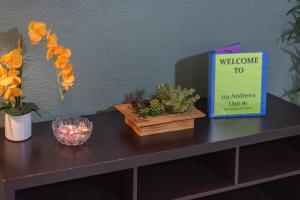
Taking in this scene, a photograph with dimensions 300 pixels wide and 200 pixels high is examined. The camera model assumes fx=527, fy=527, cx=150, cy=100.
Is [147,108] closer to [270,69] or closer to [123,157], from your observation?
[123,157]

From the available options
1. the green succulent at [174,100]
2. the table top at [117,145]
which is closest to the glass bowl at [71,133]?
the table top at [117,145]

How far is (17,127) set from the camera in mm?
1397

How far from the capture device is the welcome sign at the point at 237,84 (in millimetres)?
1604

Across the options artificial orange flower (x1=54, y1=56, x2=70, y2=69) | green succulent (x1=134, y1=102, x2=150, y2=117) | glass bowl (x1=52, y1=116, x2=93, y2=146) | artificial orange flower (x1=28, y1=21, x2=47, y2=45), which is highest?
artificial orange flower (x1=28, y1=21, x2=47, y2=45)

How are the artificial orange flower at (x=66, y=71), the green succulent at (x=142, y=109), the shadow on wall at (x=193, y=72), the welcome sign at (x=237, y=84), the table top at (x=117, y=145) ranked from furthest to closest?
1. the shadow on wall at (x=193, y=72)
2. the welcome sign at (x=237, y=84)
3. the green succulent at (x=142, y=109)
4. the artificial orange flower at (x=66, y=71)
5. the table top at (x=117, y=145)

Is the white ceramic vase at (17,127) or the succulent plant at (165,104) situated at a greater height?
the succulent plant at (165,104)

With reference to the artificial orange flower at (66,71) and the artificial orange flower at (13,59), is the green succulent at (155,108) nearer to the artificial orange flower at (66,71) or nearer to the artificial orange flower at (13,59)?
the artificial orange flower at (66,71)

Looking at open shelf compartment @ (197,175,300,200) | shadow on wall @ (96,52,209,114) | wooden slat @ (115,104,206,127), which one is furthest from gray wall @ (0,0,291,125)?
open shelf compartment @ (197,175,300,200)

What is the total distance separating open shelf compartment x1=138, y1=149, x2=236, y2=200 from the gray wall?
0.26 m

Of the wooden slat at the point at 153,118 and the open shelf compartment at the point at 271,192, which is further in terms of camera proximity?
the open shelf compartment at the point at 271,192

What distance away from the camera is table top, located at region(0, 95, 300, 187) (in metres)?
1.28

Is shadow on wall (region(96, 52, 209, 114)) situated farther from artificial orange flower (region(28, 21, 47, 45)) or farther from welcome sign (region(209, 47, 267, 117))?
artificial orange flower (region(28, 21, 47, 45))

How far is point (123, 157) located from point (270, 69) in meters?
0.80

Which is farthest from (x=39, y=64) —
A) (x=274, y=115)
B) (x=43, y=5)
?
(x=274, y=115)
